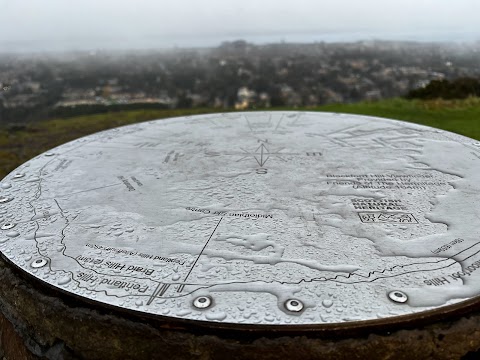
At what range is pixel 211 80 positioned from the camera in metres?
11.7

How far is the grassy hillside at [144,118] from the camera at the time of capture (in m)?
6.90

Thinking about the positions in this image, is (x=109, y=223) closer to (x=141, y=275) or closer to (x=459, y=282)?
(x=141, y=275)

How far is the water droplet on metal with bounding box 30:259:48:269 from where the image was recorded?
198 cm

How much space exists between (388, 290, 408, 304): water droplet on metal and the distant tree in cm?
845

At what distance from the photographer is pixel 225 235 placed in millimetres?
2242

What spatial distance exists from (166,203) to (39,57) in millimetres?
15143

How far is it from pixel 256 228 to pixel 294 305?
2.32ft

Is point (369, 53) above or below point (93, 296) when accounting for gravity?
below


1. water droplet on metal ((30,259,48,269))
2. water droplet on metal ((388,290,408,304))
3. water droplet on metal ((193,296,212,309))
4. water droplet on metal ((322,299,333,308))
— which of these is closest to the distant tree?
water droplet on metal ((388,290,408,304))

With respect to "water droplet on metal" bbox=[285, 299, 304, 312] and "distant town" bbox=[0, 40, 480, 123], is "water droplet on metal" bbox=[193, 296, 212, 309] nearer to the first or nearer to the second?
"water droplet on metal" bbox=[285, 299, 304, 312]

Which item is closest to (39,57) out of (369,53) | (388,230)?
(369,53)

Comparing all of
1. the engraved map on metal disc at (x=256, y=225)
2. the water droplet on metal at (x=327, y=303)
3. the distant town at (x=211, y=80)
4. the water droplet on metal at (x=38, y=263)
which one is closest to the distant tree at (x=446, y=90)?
the distant town at (x=211, y=80)

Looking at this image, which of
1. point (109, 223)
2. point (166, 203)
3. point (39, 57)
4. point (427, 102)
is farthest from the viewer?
point (39, 57)

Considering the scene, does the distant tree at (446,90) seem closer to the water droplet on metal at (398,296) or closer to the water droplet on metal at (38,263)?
the water droplet on metal at (398,296)
